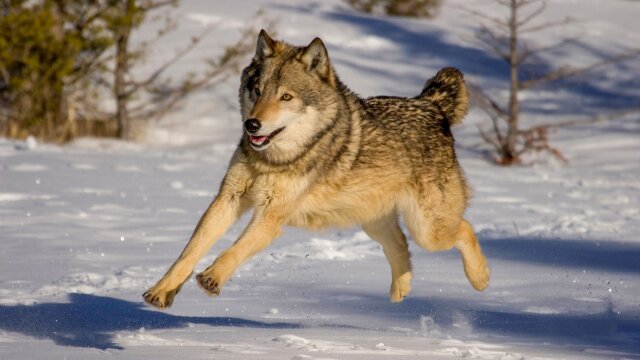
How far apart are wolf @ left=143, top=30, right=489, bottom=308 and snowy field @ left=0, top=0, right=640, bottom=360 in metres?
0.42

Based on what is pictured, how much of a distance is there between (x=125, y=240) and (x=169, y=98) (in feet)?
33.9

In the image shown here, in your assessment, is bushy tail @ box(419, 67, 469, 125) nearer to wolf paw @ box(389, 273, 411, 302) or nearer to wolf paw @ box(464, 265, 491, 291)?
wolf paw @ box(464, 265, 491, 291)

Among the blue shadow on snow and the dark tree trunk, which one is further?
the dark tree trunk

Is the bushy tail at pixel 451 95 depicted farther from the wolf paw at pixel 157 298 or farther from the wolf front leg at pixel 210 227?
the wolf paw at pixel 157 298

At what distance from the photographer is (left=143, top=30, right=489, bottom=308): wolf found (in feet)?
17.0

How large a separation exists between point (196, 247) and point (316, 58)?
4.05 ft

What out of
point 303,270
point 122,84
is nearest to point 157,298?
point 303,270

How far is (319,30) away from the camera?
928 inches

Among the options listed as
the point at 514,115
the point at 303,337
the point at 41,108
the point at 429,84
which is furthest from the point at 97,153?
the point at 303,337

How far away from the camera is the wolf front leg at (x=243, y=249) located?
493 cm

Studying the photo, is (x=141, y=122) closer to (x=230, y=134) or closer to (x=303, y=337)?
(x=230, y=134)

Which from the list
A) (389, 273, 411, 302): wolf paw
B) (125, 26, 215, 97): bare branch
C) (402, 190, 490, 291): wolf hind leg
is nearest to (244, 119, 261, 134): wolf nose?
(402, 190, 490, 291): wolf hind leg

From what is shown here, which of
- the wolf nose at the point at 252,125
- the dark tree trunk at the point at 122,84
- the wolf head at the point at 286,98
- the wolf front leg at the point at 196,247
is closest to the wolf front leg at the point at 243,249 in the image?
the wolf front leg at the point at 196,247

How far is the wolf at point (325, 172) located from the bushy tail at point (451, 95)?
19 centimetres
